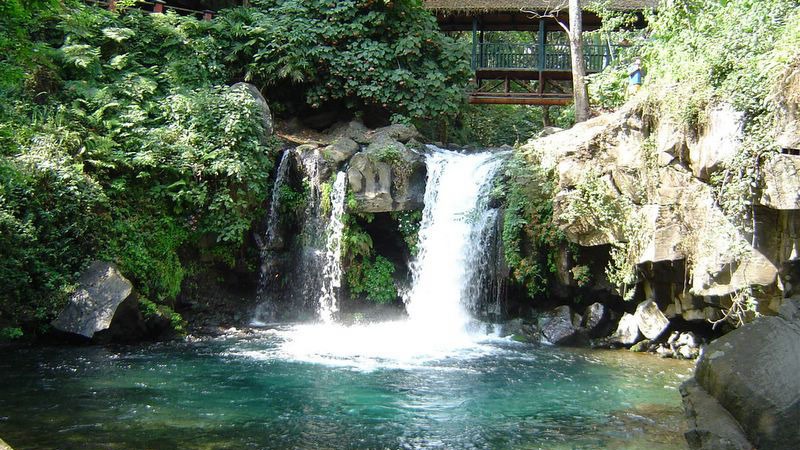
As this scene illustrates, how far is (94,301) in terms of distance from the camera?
37.8 ft

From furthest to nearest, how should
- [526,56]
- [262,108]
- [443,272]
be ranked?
[526,56]
[262,108]
[443,272]

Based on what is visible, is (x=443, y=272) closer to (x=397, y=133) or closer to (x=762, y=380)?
(x=397, y=133)

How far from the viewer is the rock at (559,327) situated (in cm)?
1259

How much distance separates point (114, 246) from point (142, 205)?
4.22 ft

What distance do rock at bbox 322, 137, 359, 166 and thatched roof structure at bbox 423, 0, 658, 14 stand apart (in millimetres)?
7527

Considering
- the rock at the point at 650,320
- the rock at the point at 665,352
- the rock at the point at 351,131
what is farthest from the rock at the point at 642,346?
the rock at the point at 351,131

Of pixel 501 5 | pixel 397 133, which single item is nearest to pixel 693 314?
pixel 397 133

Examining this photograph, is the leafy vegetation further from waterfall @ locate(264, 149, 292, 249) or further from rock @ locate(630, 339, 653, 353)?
waterfall @ locate(264, 149, 292, 249)

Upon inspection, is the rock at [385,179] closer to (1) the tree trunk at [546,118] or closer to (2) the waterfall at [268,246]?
(2) the waterfall at [268,246]

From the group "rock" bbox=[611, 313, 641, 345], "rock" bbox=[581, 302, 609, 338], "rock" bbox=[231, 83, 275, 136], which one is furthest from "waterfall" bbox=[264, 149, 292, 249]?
"rock" bbox=[611, 313, 641, 345]

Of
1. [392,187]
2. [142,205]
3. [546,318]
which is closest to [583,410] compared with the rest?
[546,318]

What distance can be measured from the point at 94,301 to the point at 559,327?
27.3 feet

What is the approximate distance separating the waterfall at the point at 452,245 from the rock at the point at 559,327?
1615mm

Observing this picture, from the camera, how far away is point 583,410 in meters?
8.50
